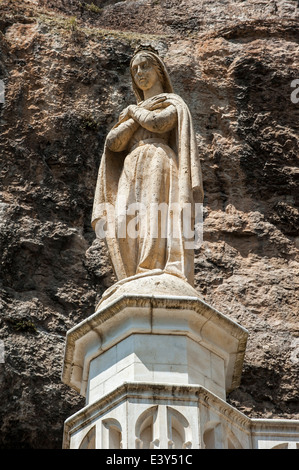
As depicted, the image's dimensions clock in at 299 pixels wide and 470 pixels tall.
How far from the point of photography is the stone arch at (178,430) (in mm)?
7328

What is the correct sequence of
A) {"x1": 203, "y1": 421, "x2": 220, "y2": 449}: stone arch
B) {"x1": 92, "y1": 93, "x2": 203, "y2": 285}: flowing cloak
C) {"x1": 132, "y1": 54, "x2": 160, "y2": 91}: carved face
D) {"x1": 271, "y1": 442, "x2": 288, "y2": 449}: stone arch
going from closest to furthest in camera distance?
{"x1": 203, "y1": 421, "x2": 220, "y2": 449}: stone arch → {"x1": 271, "y1": 442, "x2": 288, "y2": 449}: stone arch → {"x1": 92, "y1": 93, "x2": 203, "y2": 285}: flowing cloak → {"x1": 132, "y1": 54, "x2": 160, "y2": 91}: carved face

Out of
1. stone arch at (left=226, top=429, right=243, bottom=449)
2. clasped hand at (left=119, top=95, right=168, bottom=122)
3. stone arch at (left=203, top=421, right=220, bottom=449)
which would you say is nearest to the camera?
stone arch at (left=203, top=421, right=220, bottom=449)

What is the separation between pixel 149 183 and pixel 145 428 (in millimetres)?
2633

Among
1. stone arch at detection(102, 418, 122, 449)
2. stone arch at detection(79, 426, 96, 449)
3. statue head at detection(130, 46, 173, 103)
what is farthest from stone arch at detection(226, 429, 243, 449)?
statue head at detection(130, 46, 173, 103)

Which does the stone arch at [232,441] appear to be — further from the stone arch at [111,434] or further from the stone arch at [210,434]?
the stone arch at [111,434]

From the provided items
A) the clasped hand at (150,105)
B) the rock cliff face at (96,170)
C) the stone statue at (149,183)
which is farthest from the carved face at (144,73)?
the rock cliff face at (96,170)

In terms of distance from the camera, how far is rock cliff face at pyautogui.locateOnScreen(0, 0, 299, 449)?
42.2 feet

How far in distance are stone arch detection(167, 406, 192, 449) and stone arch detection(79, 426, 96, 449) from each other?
598 millimetres

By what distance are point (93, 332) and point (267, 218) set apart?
6.60m

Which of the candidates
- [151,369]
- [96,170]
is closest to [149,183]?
[151,369]

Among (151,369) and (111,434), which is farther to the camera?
(151,369)

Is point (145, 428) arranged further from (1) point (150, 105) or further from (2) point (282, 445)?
(1) point (150, 105)

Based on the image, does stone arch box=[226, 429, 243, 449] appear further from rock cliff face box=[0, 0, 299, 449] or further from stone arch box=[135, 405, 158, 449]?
rock cliff face box=[0, 0, 299, 449]

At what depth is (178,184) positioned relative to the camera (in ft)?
30.7
